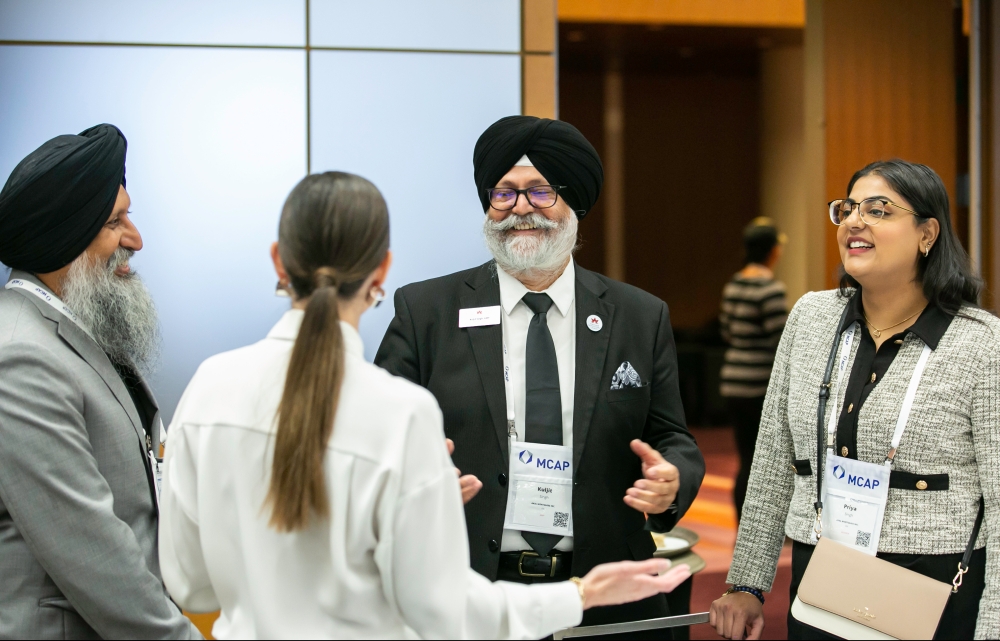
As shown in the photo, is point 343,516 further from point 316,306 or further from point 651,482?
point 651,482

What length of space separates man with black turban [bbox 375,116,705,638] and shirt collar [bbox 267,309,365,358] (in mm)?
794

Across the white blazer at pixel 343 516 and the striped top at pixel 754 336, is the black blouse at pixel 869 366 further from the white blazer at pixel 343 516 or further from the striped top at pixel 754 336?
the striped top at pixel 754 336

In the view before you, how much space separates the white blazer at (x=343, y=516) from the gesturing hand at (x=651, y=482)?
0.61 m

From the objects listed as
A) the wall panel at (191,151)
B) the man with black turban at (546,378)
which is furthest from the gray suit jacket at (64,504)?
the wall panel at (191,151)

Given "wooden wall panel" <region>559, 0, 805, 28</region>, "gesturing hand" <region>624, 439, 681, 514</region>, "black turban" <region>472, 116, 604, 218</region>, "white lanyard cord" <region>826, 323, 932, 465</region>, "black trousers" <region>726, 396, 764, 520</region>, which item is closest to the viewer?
"gesturing hand" <region>624, 439, 681, 514</region>

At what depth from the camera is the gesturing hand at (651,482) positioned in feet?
6.44

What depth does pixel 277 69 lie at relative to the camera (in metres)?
3.30

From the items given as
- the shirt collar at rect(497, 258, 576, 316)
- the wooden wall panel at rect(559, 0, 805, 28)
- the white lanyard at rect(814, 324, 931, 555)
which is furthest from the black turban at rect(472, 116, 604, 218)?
the wooden wall panel at rect(559, 0, 805, 28)

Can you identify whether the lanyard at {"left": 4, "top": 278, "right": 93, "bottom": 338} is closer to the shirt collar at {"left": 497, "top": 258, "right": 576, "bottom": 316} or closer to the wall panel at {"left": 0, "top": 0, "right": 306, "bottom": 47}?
the shirt collar at {"left": 497, "top": 258, "right": 576, "bottom": 316}

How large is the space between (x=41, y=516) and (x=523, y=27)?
2435 mm

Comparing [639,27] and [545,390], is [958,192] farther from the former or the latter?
[639,27]

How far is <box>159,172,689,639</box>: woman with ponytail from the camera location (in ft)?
4.36

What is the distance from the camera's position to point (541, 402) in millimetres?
2166

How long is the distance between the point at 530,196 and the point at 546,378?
18.9 inches
